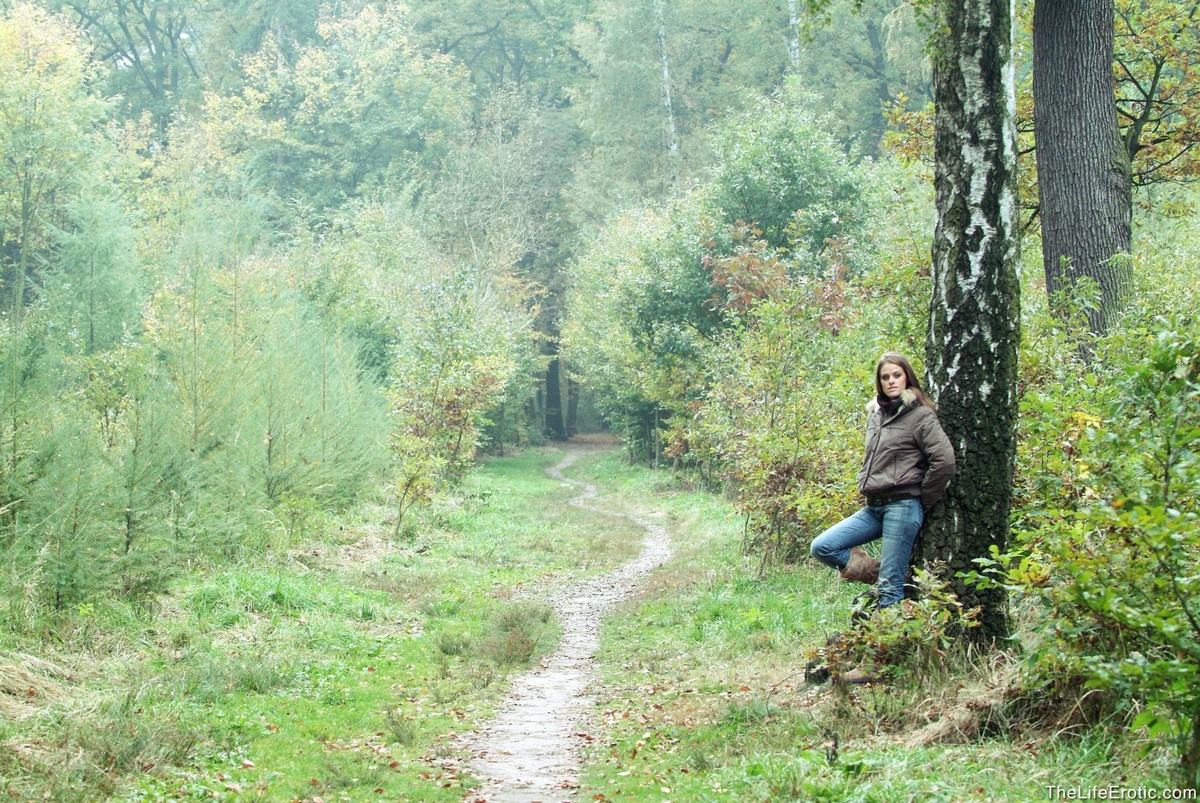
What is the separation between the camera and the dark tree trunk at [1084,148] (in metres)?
10.3

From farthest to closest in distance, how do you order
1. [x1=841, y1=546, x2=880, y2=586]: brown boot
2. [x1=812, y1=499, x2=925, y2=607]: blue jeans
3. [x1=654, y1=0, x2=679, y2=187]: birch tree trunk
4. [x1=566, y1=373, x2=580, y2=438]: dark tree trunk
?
[x1=566, y1=373, x2=580, y2=438]: dark tree trunk, [x1=654, y1=0, x2=679, y2=187]: birch tree trunk, [x1=841, y1=546, x2=880, y2=586]: brown boot, [x1=812, y1=499, x2=925, y2=607]: blue jeans

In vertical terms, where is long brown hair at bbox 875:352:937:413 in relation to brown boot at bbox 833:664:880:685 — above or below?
above

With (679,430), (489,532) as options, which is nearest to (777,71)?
(679,430)

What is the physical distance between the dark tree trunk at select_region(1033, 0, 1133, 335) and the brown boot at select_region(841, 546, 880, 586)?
16.5 feet

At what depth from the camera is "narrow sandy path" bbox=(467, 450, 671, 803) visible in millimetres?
5836

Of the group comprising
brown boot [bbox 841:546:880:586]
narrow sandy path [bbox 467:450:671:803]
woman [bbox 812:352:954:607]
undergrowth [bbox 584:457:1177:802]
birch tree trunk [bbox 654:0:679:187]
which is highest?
birch tree trunk [bbox 654:0:679:187]

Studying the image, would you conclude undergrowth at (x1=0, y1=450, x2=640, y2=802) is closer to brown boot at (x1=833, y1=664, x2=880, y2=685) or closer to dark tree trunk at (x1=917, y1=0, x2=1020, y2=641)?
brown boot at (x1=833, y1=664, x2=880, y2=685)

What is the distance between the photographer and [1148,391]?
462 centimetres

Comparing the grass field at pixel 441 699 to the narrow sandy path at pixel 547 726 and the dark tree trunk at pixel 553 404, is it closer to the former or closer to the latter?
the narrow sandy path at pixel 547 726

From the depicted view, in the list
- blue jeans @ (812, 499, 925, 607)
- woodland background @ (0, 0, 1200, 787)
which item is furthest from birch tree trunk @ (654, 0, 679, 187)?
blue jeans @ (812, 499, 925, 607)

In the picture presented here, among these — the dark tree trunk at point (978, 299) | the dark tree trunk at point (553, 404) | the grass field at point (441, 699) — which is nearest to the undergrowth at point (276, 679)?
the grass field at point (441, 699)

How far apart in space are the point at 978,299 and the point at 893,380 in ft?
2.38

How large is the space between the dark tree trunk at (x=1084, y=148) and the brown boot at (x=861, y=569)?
16.5ft

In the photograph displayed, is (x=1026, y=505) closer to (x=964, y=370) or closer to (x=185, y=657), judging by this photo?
(x=964, y=370)
